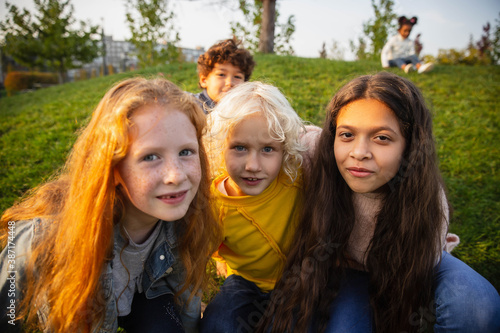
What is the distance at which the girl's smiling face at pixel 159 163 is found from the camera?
1.29 metres

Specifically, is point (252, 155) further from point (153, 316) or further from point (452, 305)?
point (452, 305)

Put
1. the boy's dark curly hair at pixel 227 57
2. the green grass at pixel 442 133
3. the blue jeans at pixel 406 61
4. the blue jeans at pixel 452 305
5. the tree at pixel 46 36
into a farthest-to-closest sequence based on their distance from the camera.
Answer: the tree at pixel 46 36 → the blue jeans at pixel 406 61 → the boy's dark curly hair at pixel 227 57 → the green grass at pixel 442 133 → the blue jeans at pixel 452 305

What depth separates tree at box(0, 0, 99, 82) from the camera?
16375 millimetres

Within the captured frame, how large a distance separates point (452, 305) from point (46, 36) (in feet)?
70.6

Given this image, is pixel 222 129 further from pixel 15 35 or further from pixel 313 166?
pixel 15 35

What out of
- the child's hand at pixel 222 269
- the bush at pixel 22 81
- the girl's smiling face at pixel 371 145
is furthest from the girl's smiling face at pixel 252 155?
the bush at pixel 22 81

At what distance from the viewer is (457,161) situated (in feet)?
13.0

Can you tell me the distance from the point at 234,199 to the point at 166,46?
12.9 meters

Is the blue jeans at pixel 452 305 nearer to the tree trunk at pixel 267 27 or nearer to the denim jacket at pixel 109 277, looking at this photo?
the denim jacket at pixel 109 277

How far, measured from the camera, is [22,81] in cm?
2058

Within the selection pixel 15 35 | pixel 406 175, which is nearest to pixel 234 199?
pixel 406 175

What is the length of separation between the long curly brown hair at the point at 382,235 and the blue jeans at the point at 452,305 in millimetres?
59

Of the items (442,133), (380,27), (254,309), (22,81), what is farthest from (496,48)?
(22,81)

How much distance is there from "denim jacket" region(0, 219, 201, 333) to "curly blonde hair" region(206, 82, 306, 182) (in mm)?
575
